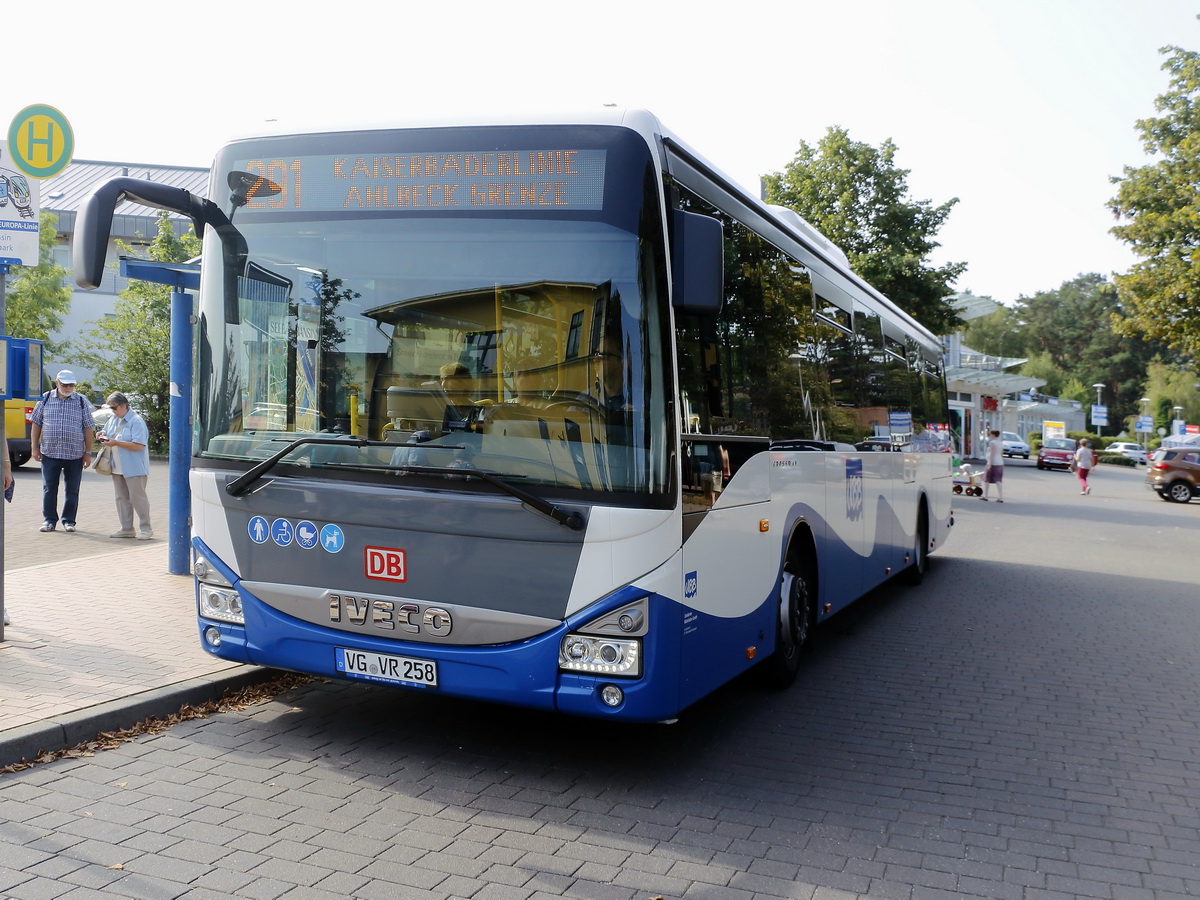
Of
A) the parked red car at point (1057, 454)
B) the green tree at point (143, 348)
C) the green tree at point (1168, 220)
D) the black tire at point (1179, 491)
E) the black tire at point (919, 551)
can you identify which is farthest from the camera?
the parked red car at point (1057, 454)

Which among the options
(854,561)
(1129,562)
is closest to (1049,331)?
(1129,562)

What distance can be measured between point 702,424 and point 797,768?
72.0 inches

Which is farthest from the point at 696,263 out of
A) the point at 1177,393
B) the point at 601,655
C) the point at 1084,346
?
the point at 1084,346

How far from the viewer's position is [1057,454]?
57.8 meters

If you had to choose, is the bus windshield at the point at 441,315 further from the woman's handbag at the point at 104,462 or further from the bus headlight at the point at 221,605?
the woman's handbag at the point at 104,462

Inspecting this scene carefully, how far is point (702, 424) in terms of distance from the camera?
5367 mm

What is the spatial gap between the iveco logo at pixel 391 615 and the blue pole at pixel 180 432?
509 centimetres

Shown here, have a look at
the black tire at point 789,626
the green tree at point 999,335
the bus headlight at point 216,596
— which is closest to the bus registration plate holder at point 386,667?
the bus headlight at point 216,596

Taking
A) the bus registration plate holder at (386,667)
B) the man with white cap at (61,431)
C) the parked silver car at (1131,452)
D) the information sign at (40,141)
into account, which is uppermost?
the information sign at (40,141)

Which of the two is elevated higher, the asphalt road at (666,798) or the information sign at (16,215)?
the information sign at (16,215)

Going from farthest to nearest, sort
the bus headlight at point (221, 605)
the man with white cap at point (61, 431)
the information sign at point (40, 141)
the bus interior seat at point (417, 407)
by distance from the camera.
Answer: the man with white cap at point (61, 431) → the information sign at point (40, 141) → the bus headlight at point (221, 605) → the bus interior seat at point (417, 407)

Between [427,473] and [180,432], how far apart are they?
5.75m

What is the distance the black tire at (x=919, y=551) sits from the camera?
12453mm

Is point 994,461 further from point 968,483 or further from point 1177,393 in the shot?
point 1177,393
